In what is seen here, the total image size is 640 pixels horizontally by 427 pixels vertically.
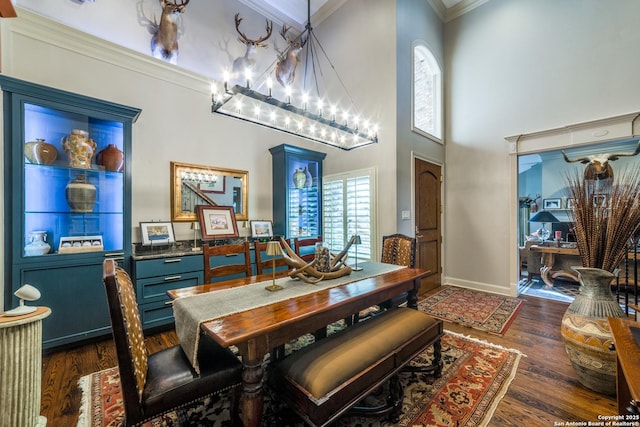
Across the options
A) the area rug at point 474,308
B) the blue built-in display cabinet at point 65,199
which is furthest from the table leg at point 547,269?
the blue built-in display cabinet at point 65,199

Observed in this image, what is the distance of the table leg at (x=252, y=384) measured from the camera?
1.19 meters

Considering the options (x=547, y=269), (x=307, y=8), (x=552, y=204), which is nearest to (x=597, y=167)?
(x=547, y=269)

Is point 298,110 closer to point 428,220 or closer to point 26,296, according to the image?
point 26,296

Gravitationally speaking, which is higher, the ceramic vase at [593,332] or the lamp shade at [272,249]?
the lamp shade at [272,249]

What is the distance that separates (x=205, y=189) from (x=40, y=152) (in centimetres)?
163

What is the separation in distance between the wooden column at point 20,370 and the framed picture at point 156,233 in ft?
5.42

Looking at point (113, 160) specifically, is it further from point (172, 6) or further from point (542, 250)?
point (542, 250)

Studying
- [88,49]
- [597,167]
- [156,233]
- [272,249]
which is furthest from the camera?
[597,167]

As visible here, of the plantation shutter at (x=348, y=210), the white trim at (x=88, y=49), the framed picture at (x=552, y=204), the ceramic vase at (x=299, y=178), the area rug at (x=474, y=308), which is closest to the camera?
the white trim at (x=88, y=49)

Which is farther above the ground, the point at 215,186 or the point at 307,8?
the point at 307,8

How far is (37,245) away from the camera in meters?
2.40

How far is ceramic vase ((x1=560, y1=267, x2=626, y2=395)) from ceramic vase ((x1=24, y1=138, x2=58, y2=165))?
4745 millimetres

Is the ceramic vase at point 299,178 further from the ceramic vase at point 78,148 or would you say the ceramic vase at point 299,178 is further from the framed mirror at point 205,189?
the ceramic vase at point 78,148

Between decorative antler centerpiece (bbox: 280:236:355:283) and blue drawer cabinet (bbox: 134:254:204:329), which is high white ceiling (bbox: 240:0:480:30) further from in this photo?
decorative antler centerpiece (bbox: 280:236:355:283)
